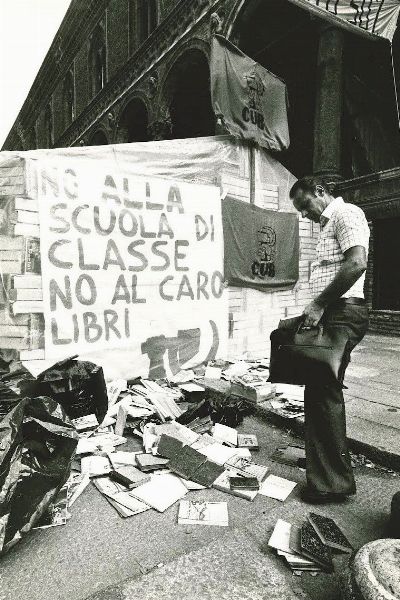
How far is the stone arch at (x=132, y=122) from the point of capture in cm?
1325

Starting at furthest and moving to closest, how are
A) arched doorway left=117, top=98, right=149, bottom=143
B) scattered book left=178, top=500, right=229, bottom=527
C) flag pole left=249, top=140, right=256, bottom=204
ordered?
arched doorway left=117, top=98, right=149, bottom=143 < flag pole left=249, top=140, right=256, bottom=204 < scattered book left=178, top=500, right=229, bottom=527

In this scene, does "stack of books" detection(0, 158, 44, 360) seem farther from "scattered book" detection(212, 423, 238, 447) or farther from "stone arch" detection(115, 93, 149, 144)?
"stone arch" detection(115, 93, 149, 144)

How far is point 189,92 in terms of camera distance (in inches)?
454

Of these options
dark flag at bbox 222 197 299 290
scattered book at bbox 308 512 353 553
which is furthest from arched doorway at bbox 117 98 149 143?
scattered book at bbox 308 512 353 553

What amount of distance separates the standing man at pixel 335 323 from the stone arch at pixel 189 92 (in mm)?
9254

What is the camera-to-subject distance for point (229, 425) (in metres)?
3.63

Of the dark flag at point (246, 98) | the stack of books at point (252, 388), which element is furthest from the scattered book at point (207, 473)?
the dark flag at point (246, 98)

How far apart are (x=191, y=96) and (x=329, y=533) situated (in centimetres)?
1237

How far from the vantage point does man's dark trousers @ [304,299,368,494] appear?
2.32 metres

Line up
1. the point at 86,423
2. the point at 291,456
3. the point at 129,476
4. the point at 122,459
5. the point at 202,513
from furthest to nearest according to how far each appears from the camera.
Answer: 1. the point at 86,423
2. the point at 291,456
3. the point at 122,459
4. the point at 129,476
5. the point at 202,513

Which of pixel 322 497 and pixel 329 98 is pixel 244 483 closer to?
pixel 322 497

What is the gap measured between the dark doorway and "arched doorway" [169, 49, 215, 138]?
640 centimetres

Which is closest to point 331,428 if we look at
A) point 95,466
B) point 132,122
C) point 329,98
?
point 95,466

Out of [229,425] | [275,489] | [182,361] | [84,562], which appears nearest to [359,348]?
[182,361]
